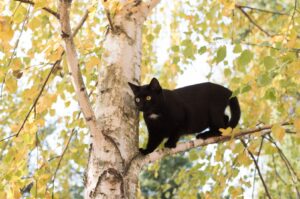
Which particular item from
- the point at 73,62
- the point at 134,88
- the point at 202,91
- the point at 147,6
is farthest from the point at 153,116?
the point at 73,62

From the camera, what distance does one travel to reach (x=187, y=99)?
2.91 metres

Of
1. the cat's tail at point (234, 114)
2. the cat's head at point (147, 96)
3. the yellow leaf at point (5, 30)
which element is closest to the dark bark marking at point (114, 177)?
the cat's head at point (147, 96)

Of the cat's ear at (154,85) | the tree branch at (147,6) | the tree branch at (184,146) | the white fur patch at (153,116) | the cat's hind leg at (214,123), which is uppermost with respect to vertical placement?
the tree branch at (147,6)

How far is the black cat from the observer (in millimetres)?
2627

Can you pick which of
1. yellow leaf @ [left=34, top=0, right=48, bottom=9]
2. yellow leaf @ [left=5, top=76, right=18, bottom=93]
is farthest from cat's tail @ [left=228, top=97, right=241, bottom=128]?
yellow leaf @ [left=34, top=0, right=48, bottom=9]

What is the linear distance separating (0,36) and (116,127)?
28.5 inches

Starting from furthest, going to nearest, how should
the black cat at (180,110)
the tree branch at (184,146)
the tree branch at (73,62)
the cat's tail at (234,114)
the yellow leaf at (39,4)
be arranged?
the cat's tail at (234,114), the black cat at (180,110), the tree branch at (184,146), the yellow leaf at (39,4), the tree branch at (73,62)

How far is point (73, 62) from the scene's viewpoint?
5.38 feet

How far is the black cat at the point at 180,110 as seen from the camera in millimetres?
2627

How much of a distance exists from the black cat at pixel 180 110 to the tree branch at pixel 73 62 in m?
0.64

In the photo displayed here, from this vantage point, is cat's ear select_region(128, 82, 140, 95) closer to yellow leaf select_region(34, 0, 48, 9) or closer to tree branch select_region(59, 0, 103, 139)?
tree branch select_region(59, 0, 103, 139)

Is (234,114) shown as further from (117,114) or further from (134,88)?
(117,114)

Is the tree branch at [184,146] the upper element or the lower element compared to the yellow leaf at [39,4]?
lower

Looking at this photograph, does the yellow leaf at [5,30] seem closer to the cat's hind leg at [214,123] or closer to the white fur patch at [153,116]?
the white fur patch at [153,116]
